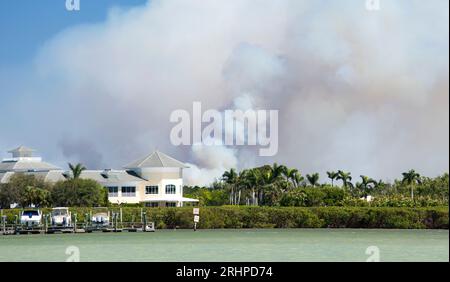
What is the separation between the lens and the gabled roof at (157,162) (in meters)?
130

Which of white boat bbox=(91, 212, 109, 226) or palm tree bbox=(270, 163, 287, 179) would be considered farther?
palm tree bbox=(270, 163, 287, 179)

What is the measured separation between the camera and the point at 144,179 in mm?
131500

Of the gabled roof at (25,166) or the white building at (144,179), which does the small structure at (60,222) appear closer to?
the white building at (144,179)

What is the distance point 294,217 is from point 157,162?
147ft

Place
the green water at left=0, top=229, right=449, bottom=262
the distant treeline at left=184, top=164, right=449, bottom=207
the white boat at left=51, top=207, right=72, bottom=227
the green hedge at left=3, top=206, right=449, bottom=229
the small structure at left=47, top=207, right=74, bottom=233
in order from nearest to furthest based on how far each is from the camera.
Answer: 1. the green water at left=0, top=229, right=449, bottom=262
2. the small structure at left=47, top=207, right=74, bottom=233
3. the white boat at left=51, top=207, right=72, bottom=227
4. the green hedge at left=3, top=206, right=449, bottom=229
5. the distant treeline at left=184, top=164, right=449, bottom=207

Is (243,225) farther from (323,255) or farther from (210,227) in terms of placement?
(323,255)

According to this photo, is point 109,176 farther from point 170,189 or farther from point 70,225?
point 70,225

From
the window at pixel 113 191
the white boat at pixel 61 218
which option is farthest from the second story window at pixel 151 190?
the white boat at pixel 61 218

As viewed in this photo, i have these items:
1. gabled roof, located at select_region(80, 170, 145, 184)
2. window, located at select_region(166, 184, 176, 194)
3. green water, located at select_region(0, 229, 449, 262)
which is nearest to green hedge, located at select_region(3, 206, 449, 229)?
green water, located at select_region(0, 229, 449, 262)

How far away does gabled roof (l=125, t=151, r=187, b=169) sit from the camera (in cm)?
13000

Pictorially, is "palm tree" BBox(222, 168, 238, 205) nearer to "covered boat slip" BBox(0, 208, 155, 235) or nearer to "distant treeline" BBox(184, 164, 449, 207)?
"distant treeline" BBox(184, 164, 449, 207)

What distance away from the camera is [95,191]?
360 ft

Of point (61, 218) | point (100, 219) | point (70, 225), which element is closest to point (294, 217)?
point (100, 219)
